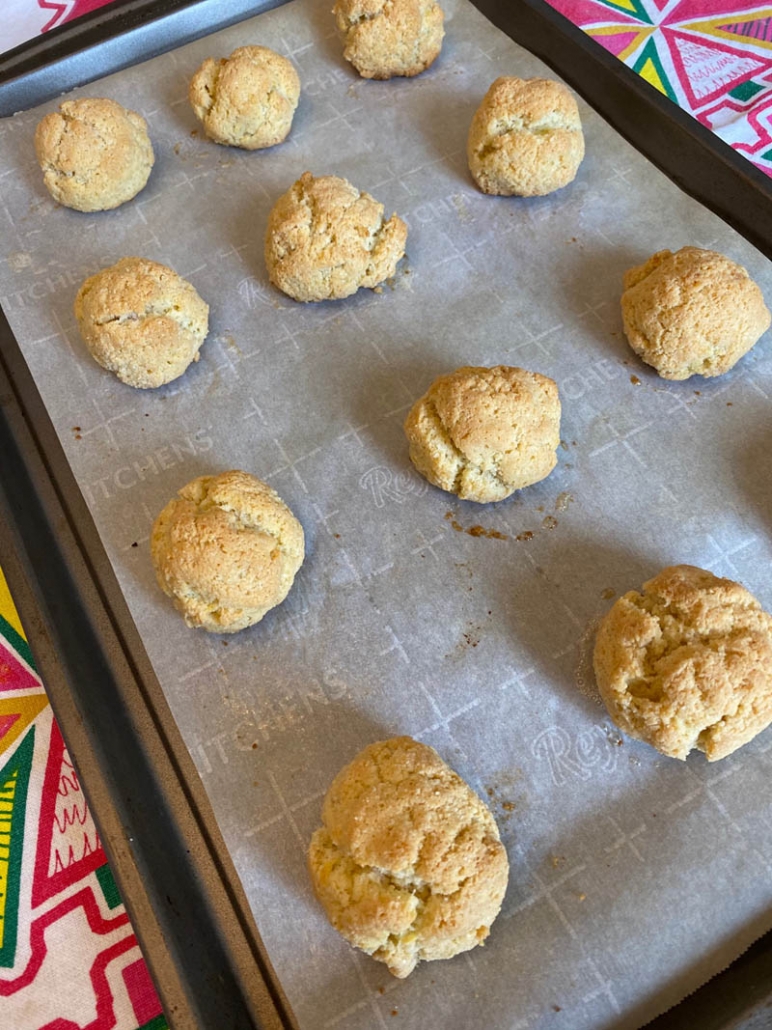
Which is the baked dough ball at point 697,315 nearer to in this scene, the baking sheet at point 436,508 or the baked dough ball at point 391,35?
the baking sheet at point 436,508

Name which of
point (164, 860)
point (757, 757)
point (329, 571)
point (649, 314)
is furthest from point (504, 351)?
point (164, 860)

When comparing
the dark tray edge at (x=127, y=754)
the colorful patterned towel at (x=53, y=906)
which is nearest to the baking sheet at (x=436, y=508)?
the dark tray edge at (x=127, y=754)

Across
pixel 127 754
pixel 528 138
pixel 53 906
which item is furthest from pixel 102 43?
pixel 53 906

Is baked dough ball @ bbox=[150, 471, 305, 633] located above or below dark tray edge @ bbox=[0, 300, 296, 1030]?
above

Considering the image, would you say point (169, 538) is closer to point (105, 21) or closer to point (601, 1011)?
point (601, 1011)

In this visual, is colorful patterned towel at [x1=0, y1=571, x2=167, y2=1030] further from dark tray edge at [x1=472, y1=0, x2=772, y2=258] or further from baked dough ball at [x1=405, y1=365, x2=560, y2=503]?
dark tray edge at [x1=472, y1=0, x2=772, y2=258]

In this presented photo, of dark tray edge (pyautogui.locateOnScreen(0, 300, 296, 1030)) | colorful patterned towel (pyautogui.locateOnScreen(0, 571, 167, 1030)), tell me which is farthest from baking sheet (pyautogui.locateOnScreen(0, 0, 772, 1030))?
colorful patterned towel (pyautogui.locateOnScreen(0, 571, 167, 1030))

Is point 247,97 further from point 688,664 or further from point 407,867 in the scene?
point 407,867

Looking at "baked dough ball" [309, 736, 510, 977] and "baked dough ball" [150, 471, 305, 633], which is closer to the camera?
"baked dough ball" [309, 736, 510, 977]
